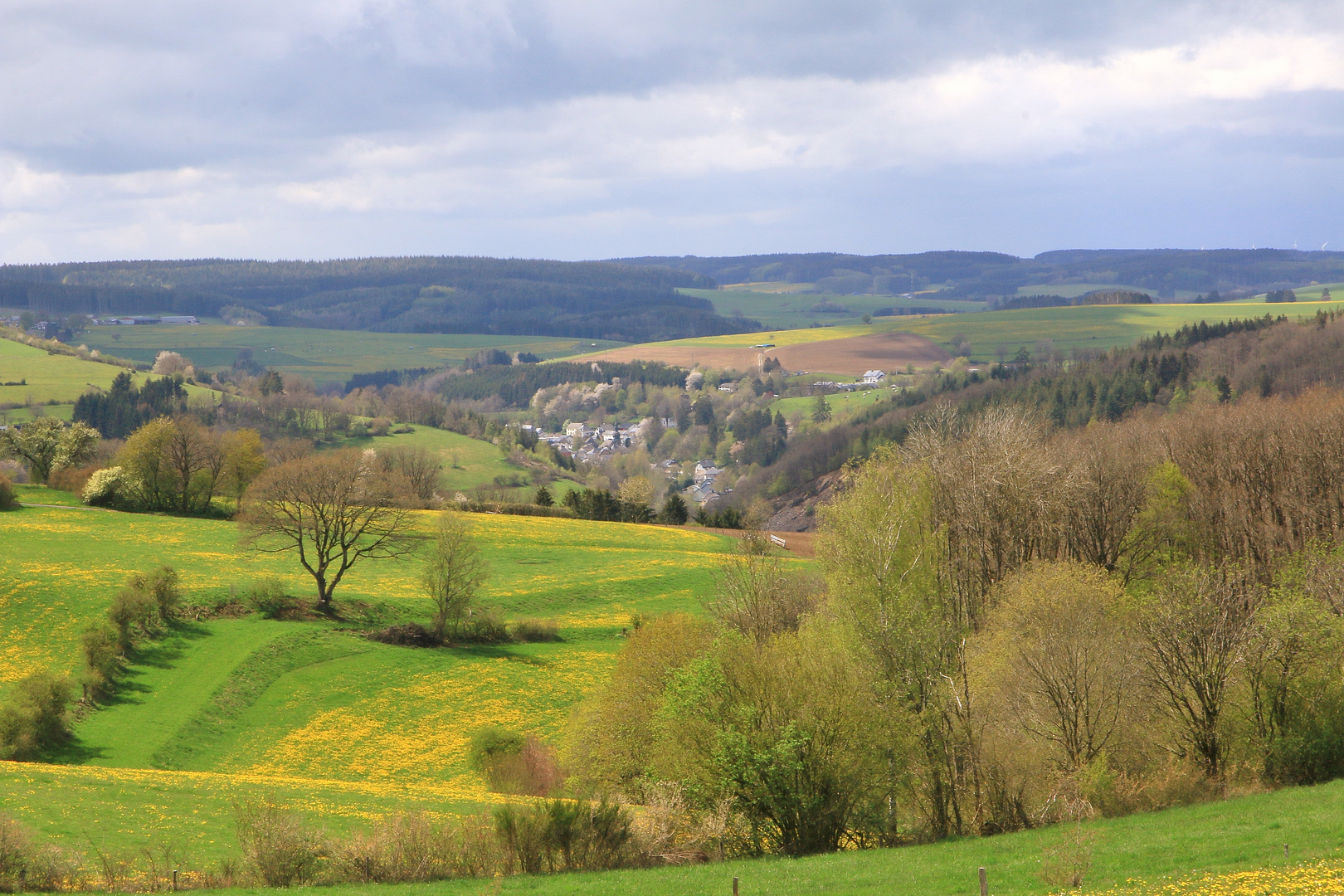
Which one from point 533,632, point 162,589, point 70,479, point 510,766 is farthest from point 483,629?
point 70,479

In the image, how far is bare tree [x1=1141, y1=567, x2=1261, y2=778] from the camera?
2867 centimetres

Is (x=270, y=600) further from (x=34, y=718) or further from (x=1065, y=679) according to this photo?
(x=1065, y=679)

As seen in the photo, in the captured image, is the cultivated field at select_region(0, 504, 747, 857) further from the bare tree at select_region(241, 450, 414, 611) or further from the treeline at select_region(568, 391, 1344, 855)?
the treeline at select_region(568, 391, 1344, 855)

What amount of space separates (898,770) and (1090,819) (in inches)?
198

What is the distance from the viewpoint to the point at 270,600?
57781 millimetres

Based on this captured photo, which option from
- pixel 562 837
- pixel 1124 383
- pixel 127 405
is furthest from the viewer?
pixel 127 405

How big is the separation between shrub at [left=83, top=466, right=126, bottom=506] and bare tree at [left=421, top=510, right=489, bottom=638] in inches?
1554

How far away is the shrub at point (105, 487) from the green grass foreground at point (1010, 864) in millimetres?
72509

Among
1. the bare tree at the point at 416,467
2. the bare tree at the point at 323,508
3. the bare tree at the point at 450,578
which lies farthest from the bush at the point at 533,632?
the bare tree at the point at 416,467

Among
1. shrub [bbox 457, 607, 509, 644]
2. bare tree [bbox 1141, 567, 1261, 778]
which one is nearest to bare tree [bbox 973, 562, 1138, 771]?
bare tree [bbox 1141, 567, 1261, 778]

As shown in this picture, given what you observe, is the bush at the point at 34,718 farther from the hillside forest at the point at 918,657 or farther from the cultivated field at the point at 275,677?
the cultivated field at the point at 275,677

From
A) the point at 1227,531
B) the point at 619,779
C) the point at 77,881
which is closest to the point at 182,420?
the point at 619,779

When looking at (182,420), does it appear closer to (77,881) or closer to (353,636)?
(353,636)

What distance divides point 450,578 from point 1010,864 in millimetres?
42506
